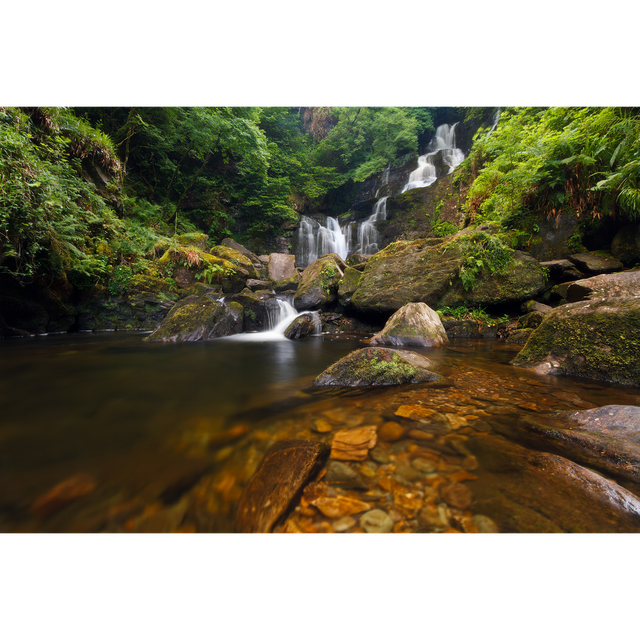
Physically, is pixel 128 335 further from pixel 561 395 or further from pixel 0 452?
pixel 561 395

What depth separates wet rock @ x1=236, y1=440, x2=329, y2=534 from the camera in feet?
3.86

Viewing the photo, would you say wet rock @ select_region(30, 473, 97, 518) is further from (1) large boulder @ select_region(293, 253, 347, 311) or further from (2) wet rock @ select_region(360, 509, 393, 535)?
(1) large boulder @ select_region(293, 253, 347, 311)

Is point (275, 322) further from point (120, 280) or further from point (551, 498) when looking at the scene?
point (551, 498)

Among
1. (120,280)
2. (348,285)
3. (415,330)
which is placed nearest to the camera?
(415,330)

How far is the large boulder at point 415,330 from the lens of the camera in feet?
17.1

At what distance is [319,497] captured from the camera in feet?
4.24

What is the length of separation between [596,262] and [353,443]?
7.28m

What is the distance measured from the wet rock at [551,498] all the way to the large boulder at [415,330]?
151 inches

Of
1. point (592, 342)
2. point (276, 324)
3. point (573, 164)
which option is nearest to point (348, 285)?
point (276, 324)

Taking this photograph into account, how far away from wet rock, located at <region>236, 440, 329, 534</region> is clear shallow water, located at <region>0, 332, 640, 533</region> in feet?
0.28

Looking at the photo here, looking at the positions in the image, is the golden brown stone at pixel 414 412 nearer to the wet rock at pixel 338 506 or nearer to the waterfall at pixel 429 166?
the wet rock at pixel 338 506

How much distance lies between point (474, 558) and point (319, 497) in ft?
2.23

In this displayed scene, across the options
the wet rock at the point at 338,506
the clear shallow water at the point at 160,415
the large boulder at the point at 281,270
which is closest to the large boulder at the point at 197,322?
the clear shallow water at the point at 160,415

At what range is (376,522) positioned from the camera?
1.13 meters
